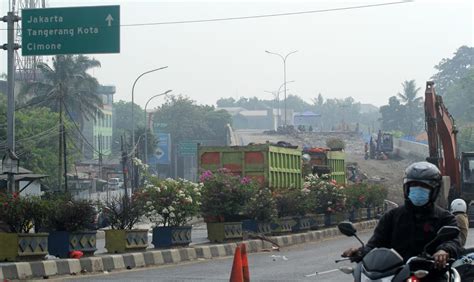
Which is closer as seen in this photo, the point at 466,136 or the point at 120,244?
the point at 120,244

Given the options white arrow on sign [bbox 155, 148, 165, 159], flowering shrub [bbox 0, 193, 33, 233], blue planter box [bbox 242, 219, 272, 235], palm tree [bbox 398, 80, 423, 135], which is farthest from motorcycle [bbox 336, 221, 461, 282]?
palm tree [bbox 398, 80, 423, 135]

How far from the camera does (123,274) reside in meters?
18.1

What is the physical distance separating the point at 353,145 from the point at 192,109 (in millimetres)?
36775

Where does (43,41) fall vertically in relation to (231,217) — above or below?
above

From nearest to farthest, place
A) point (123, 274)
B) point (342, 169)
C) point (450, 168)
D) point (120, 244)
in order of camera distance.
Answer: point (123, 274), point (120, 244), point (450, 168), point (342, 169)

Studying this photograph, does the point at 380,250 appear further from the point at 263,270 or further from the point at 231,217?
the point at 231,217

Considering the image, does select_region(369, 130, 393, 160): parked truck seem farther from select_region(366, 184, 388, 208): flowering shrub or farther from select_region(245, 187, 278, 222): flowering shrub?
select_region(245, 187, 278, 222): flowering shrub

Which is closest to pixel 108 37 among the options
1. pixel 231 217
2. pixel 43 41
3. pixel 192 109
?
pixel 43 41

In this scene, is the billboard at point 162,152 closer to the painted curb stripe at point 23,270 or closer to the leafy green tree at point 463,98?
the leafy green tree at point 463,98

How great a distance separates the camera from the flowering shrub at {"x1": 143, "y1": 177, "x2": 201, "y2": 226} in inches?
878

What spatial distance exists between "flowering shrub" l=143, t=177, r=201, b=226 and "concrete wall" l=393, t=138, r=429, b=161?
67154mm

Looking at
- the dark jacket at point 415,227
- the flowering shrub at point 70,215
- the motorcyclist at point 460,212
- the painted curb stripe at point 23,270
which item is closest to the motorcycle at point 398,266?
the dark jacket at point 415,227

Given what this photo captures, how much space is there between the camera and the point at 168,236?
75.3 feet

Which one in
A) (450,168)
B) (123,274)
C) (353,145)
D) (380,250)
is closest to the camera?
(380,250)
